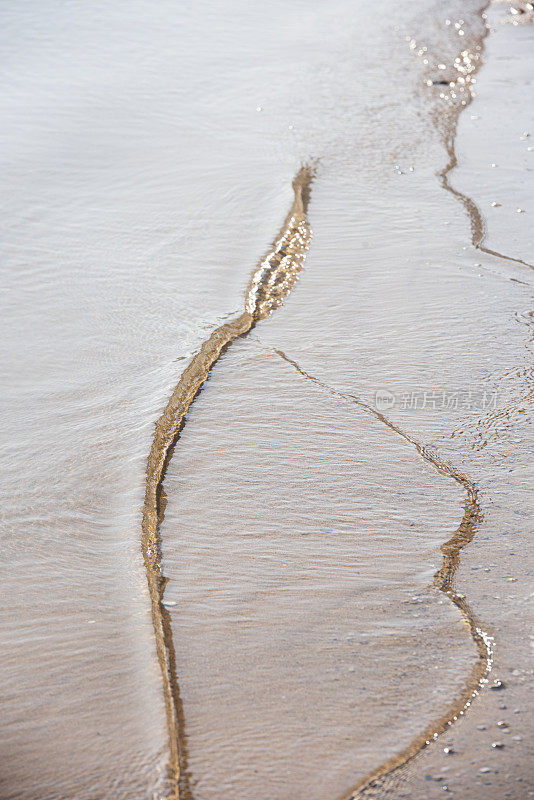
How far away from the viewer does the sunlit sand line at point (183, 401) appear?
5.60ft

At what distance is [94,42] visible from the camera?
7.35 m

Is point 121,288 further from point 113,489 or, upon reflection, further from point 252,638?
point 252,638

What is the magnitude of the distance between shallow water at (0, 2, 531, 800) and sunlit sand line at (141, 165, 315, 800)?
3cm

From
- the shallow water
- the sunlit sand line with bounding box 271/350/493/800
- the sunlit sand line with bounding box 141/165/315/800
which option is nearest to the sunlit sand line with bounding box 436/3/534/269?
the shallow water

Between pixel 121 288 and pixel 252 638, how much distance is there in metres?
2.21

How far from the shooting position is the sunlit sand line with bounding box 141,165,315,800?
1.71 meters

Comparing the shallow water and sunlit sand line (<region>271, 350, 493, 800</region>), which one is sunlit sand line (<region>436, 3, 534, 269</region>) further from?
sunlit sand line (<region>271, 350, 493, 800</region>)

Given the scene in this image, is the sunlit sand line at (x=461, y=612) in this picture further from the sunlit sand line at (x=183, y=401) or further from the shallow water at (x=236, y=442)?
the sunlit sand line at (x=183, y=401)

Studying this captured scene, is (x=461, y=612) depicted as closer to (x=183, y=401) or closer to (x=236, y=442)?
(x=236, y=442)

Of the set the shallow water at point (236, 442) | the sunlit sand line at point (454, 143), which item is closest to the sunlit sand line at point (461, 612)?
the shallow water at point (236, 442)

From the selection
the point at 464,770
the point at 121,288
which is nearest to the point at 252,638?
the point at 464,770

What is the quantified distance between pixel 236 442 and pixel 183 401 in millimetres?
329

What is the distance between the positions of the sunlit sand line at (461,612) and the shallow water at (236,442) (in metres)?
0.02

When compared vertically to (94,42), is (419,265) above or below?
below
